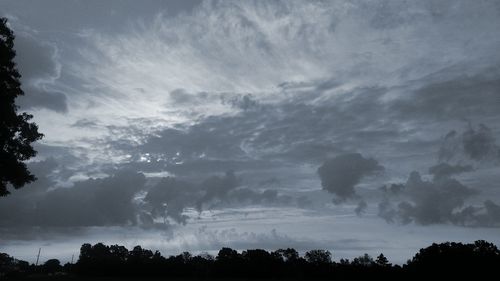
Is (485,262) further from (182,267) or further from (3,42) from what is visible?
(3,42)

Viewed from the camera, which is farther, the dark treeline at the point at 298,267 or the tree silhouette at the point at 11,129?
the dark treeline at the point at 298,267

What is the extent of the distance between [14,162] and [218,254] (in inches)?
4482

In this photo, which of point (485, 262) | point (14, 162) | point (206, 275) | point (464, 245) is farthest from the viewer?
point (206, 275)

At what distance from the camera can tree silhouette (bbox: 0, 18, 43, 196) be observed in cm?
2564

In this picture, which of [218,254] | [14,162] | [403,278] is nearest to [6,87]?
[14,162]

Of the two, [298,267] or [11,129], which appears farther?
[298,267]

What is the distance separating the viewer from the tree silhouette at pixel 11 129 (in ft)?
84.1

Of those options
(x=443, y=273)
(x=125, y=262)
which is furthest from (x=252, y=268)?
(x=443, y=273)

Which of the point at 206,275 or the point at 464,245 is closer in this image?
the point at 464,245

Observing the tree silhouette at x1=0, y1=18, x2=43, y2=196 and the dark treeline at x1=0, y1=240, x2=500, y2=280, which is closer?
the tree silhouette at x1=0, y1=18, x2=43, y2=196

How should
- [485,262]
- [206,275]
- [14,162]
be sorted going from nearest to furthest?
1. [14,162]
2. [485,262]
3. [206,275]

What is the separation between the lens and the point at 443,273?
95688 mm

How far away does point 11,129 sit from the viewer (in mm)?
26125

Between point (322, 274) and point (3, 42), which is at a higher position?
point (3, 42)
